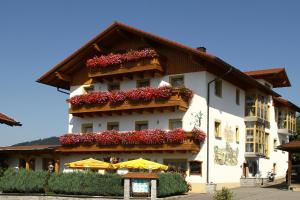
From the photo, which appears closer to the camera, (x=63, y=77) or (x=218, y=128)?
(x=218, y=128)

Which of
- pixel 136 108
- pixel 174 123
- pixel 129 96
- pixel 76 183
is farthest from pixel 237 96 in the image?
pixel 76 183

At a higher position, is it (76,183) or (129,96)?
(129,96)

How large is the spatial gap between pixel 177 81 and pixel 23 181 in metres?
11.0

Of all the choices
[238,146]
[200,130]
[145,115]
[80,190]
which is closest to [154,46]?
[145,115]

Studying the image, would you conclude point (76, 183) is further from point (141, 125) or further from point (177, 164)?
point (141, 125)

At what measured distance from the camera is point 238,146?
114ft

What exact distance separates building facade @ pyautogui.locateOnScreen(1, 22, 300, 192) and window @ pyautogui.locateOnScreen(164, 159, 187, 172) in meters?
0.06

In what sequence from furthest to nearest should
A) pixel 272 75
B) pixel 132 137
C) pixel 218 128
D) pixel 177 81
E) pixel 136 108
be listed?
pixel 272 75 < pixel 218 128 < pixel 177 81 < pixel 136 108 < pixel 132 137

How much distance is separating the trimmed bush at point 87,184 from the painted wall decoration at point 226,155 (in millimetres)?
8500

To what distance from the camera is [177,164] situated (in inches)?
1197

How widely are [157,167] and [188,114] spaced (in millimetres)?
5416

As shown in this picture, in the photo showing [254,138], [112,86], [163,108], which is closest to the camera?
[163,108]

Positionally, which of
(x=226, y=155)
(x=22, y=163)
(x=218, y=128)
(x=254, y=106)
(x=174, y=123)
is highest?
(x=254, y=106)

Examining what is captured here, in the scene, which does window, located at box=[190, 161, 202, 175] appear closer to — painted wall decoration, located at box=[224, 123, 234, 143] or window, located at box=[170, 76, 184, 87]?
painted wall decoration, located at box=[224, 123, 234, 143]
